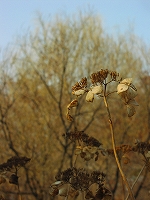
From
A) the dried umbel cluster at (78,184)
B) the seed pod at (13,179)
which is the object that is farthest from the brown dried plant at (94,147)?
the seed pod at (13,179)

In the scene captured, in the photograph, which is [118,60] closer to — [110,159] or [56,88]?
[56,88]

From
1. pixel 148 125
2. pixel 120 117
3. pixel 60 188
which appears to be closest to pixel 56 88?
pixel 120 117

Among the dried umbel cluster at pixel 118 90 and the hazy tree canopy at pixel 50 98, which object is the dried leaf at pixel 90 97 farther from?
the hazy tree canopy at pixel 50 98

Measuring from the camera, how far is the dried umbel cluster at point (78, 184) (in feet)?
3.94

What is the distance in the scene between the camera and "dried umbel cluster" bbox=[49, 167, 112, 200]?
120 centimetres

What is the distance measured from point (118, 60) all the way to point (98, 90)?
6658 millimetres

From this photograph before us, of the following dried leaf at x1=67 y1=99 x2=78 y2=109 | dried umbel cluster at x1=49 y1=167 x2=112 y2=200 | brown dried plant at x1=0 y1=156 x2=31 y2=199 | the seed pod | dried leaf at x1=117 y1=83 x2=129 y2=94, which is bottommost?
dried umbel cluster at x1=49 y1=167 x2=112 y2=200

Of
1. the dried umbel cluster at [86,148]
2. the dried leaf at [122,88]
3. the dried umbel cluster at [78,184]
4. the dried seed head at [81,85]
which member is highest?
the dried seed head at [81,85]

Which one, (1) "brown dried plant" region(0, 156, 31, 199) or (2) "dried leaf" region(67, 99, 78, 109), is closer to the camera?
(2) "dried leaf" region(67, 99, 78, 109)

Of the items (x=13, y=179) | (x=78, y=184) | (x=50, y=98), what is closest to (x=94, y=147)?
(x=78, y=184)

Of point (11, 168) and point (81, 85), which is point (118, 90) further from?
point (11, 168)

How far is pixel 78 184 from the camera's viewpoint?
125 centimetres

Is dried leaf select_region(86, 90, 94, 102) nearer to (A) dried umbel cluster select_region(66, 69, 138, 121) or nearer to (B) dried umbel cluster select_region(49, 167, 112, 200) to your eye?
(A) dried umbel cluster select_region(66, 69, 138, 121)

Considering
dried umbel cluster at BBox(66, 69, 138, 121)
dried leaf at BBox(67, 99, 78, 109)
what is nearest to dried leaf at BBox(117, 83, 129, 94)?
dried umbel cluster at BBox(66, 69, 138, 121)
